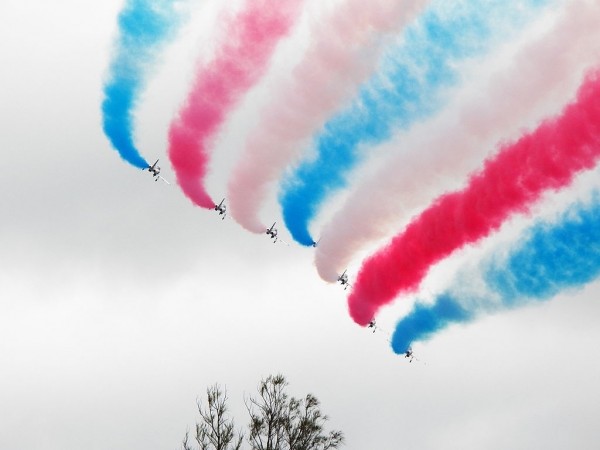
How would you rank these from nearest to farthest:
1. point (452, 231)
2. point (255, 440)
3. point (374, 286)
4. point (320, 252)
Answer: point (452, 231) < point (374, 286) < point (320, 252) < point (255, 440)

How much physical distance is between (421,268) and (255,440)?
620 inches

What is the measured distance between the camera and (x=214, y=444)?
4844 centimetres

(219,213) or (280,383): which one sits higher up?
(219,213)

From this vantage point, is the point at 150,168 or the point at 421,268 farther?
the point at 150,168

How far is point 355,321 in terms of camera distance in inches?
→ 1823

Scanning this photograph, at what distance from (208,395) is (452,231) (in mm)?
19716

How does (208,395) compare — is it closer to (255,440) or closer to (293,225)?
(255,440)

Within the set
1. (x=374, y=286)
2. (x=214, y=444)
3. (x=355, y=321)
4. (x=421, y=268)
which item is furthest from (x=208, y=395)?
(x=421, y=268)

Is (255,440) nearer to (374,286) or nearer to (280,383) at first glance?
(280,383)

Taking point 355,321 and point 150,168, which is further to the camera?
point 150,168

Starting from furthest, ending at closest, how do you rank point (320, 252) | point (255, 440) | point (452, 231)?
point (255, 440) → point (320, 252) → point (452, 231)

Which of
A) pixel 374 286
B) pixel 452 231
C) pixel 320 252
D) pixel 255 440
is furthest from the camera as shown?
pixel 255 440

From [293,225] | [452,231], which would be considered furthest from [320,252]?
[452,231]

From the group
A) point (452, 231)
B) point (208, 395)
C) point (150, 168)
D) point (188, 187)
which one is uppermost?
point (150, 168)
